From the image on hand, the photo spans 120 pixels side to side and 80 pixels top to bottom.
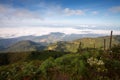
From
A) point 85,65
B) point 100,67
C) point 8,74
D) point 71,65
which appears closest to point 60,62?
point 71,65

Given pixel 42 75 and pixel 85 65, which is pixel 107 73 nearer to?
pixel 85 65

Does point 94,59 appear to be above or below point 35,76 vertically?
above

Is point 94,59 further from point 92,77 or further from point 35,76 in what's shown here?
point 35,76

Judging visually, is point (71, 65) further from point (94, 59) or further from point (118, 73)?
point (118, 73)

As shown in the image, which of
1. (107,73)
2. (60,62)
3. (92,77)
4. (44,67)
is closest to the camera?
(92,77)

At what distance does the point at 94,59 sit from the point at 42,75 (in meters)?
6.95

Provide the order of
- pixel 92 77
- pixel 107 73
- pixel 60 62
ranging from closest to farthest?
pixel 92 77 → pixel 107 73 → pixel 60 62

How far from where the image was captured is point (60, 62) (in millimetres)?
21562

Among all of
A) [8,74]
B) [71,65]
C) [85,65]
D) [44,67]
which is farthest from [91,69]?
[8,74]

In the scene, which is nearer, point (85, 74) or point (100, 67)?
point (85, 74)

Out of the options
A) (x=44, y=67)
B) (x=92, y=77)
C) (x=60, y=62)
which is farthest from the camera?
(x=60, y=62)

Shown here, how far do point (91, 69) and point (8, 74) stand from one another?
1010cm

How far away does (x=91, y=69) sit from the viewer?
1916 cm

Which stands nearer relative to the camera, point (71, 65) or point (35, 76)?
point (35, 76)
